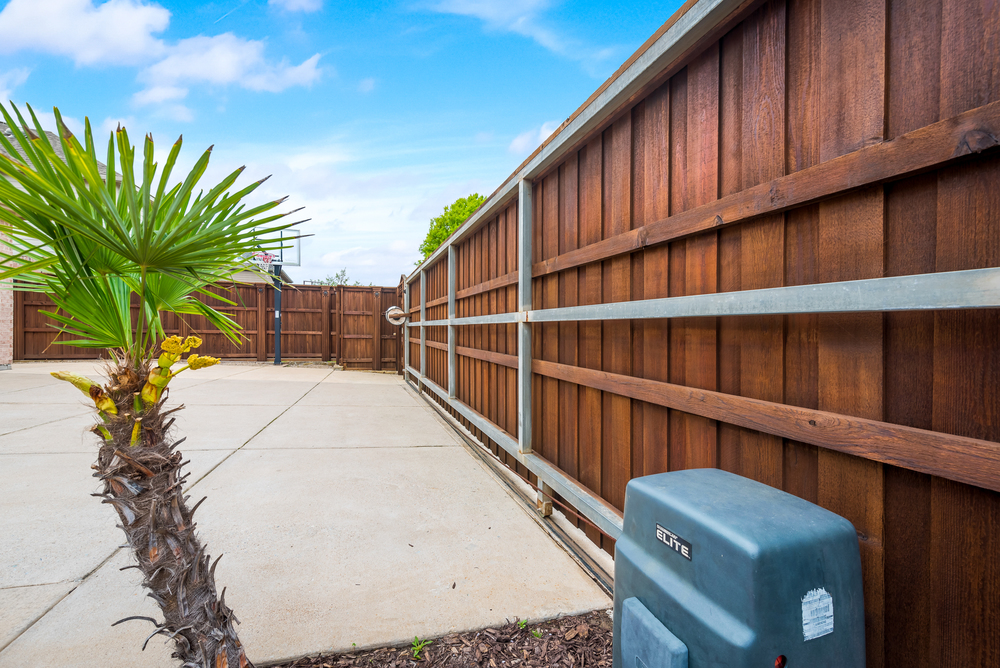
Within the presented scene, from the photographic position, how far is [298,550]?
193 centimetres

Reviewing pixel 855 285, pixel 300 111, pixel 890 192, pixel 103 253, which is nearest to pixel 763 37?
pixel 890 192

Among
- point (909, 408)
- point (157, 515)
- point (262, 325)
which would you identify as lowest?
point (157, 515)

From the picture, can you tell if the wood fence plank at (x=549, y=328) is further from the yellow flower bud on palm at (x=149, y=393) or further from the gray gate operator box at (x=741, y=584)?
the yellow flower bud on palm at (x=149, y=393)

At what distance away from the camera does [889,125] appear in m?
→ 0.88

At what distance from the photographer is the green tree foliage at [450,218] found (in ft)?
Result: 64.3

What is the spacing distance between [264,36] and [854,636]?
11760mm

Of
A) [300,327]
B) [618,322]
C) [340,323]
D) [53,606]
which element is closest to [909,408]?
[618,322]

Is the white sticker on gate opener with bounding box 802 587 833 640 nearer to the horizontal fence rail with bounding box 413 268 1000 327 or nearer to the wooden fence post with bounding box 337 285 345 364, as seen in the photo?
the horizontal fence rail with bounding box 413 268 1000 327

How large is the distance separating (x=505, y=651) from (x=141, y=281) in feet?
4.79

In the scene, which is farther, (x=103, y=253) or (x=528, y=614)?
(x=528, y=614)

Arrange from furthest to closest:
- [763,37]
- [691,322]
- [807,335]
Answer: [691,322] < [763,37] < [807,335]

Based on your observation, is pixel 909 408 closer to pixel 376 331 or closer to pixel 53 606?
pixel 53 606

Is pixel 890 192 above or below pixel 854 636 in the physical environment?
above

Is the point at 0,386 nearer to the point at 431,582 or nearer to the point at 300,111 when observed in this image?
the point at 431,582
